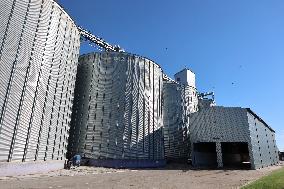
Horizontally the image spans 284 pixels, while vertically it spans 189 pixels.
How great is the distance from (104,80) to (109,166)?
45.7ft

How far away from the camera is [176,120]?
189 feet

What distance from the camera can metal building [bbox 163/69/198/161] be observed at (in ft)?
183

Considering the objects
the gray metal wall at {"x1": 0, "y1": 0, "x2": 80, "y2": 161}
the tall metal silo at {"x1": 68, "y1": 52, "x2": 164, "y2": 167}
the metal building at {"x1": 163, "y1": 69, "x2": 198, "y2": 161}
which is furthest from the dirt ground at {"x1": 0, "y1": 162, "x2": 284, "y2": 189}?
the metal building at {"x1": 163, "y1": 69, "x2": 198, "y2": 161}

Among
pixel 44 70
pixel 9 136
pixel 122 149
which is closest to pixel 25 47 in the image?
pixel 44 70

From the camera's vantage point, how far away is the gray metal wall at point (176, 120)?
5581cm

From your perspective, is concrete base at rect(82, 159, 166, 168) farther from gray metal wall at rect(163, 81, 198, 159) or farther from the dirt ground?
gray metal wall at rect(163, 81, 198, 159)

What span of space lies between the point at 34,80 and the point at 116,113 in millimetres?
16411

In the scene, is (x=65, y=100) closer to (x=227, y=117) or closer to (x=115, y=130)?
(x=115, y=130)

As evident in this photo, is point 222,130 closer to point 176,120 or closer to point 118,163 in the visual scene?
point 176,120

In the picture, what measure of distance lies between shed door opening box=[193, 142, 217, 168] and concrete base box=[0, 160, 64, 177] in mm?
26955

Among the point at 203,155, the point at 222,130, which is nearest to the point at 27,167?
the point at 222,130

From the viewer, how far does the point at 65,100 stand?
1382 inches

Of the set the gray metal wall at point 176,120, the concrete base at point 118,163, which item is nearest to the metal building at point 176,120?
the gray metal wall at point 176,120

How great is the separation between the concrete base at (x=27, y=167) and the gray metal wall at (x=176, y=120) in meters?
27.9
